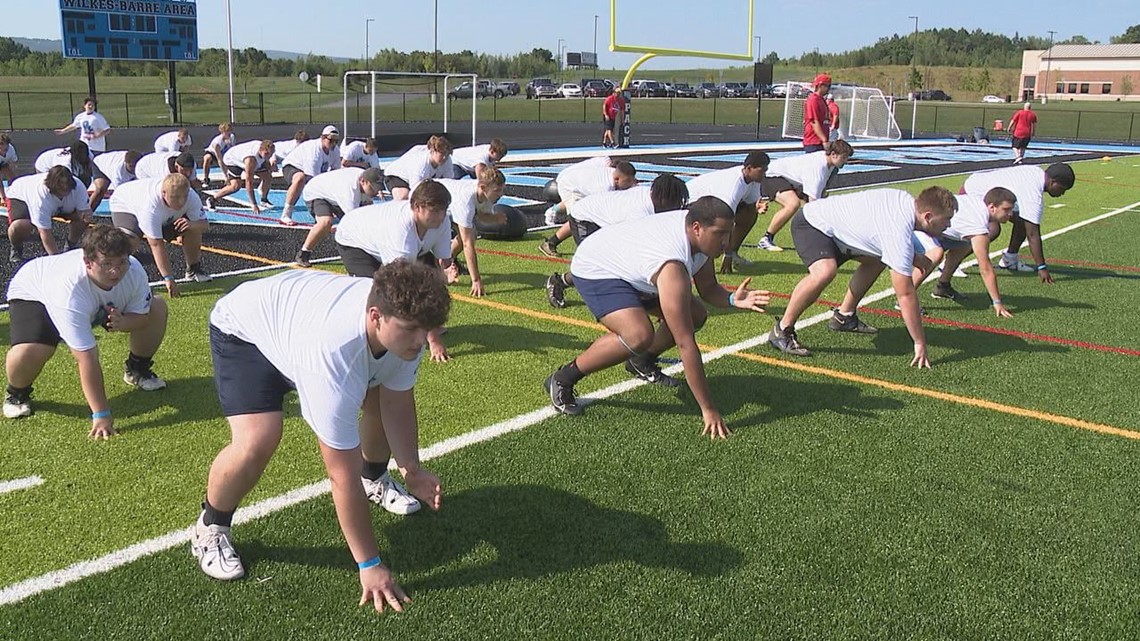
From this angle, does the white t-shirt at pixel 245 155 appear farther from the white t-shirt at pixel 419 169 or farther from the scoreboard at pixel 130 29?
the scoreboard at pixel 130 29

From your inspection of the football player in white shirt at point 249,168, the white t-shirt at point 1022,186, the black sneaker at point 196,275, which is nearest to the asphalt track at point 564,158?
the football player in white shirt at point 249,168

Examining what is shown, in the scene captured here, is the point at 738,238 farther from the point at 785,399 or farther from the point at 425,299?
the point at 425,299

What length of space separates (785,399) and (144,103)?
44.5 m

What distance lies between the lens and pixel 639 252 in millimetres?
4781

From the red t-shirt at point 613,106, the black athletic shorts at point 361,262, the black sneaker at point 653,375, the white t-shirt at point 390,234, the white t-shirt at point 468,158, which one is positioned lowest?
the black sneaker at point 653,375

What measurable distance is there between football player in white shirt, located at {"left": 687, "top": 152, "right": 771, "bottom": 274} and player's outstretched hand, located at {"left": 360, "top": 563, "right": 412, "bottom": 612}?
5.92 m

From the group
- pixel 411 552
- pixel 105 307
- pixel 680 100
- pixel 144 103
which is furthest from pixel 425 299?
pixel 680 100

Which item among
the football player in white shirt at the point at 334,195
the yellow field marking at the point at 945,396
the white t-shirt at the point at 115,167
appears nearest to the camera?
the yellow field marking at the point at 945,396

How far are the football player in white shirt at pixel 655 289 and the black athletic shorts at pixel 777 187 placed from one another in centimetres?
489

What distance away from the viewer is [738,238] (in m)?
9.82

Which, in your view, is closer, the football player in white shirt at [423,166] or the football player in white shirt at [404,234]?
the football player in white shirt at [404,234]

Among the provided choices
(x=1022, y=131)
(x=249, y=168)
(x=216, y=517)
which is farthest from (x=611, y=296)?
(x=1022, y=131)

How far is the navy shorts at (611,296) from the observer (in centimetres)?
496

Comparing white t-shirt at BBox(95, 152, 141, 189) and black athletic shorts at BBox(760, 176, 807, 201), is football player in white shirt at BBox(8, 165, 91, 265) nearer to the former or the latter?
white t-shirt at BBox(95, 152, 141, 189)
